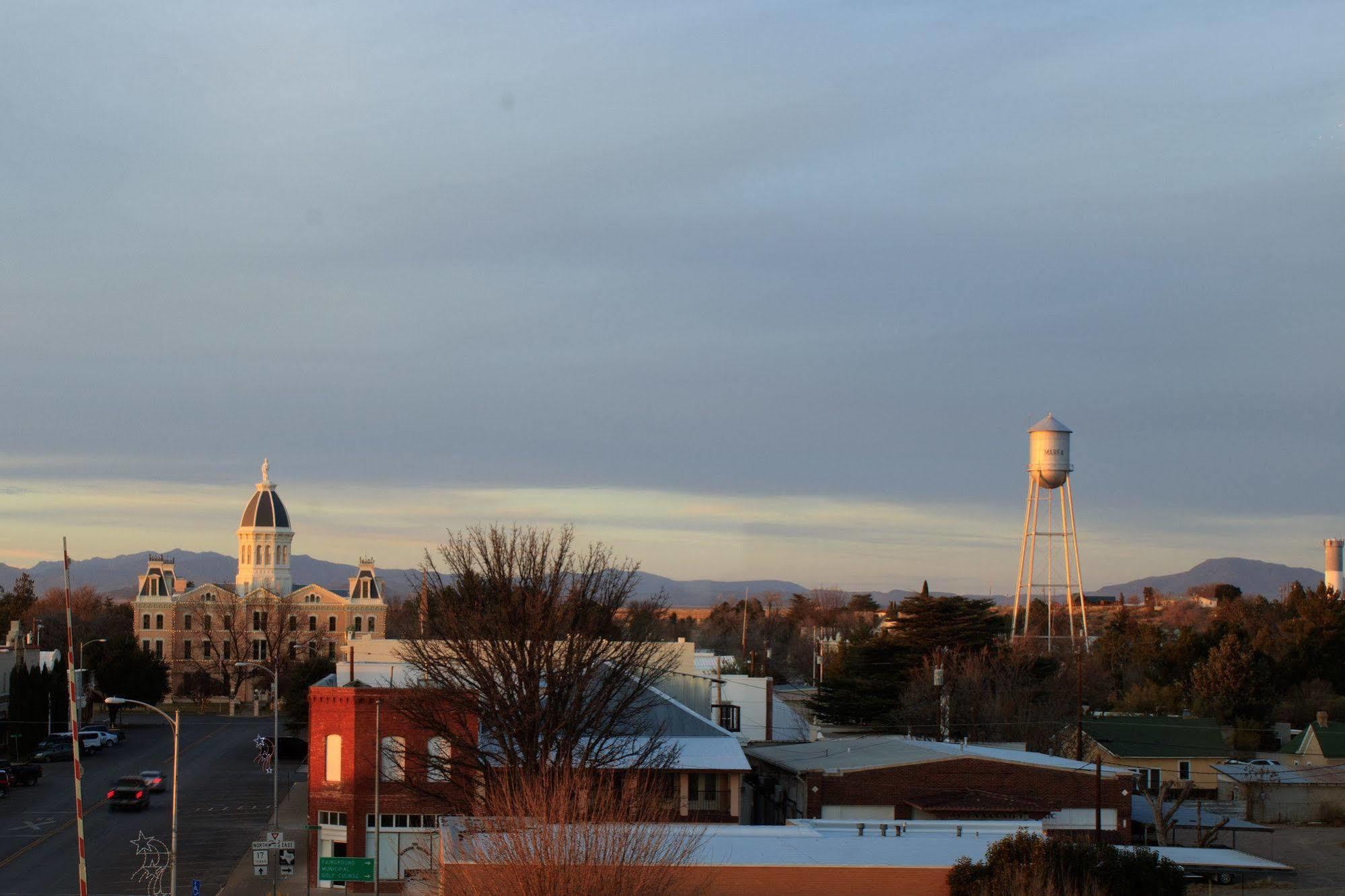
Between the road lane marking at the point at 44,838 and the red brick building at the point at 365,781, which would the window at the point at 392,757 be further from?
the road lane marking at the point at 44,838

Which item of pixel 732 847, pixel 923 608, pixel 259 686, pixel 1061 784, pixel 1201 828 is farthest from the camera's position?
pixel 259 686

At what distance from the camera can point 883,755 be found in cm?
5075

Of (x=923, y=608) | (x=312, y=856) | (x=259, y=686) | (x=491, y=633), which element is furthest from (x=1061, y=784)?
(x=259, y=686)

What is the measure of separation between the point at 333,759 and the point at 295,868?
5246mm

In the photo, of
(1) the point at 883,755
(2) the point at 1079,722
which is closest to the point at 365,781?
(1) the point at 883,755

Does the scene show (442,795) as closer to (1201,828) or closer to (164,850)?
(164,850)

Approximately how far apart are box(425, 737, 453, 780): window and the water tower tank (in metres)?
58.2

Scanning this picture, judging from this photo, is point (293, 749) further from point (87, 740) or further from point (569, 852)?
point (569, 852)

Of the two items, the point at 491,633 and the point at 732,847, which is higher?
the point at 491,633

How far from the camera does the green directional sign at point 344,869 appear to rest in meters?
36.2

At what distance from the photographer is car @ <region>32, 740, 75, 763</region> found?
84375mm

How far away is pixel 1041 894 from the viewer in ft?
102

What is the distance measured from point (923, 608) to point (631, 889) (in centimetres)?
6059

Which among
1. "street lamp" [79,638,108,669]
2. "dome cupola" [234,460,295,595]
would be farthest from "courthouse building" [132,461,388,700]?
"street lamp" [79,638,108,669]
